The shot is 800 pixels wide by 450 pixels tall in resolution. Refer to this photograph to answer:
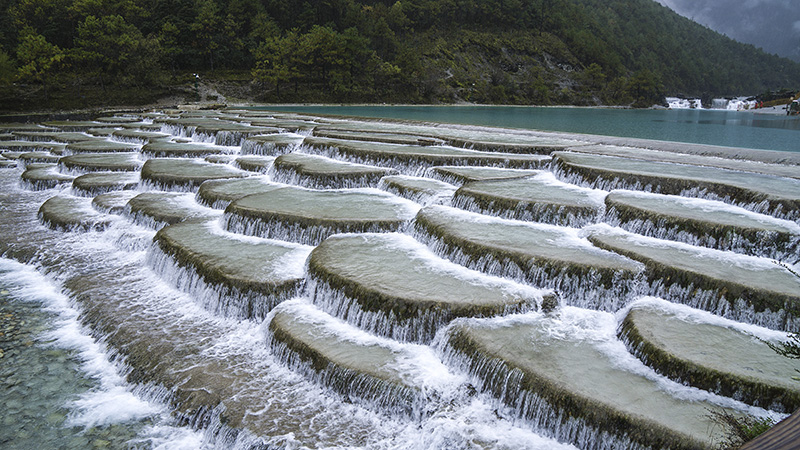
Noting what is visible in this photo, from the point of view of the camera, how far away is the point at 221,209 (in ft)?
30.2

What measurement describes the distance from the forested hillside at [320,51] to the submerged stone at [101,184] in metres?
26.6

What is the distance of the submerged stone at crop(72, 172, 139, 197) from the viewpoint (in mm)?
11211

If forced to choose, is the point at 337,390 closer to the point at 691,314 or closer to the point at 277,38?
the point at 691,314

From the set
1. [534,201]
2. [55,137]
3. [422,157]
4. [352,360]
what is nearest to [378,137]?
[422,157]

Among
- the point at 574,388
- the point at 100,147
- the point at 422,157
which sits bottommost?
the point at 574,388

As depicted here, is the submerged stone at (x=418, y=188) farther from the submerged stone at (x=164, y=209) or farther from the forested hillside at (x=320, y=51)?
the forested hillside at (x=320, y=51)

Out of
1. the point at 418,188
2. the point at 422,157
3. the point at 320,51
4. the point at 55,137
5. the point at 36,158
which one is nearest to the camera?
the point at 418,188

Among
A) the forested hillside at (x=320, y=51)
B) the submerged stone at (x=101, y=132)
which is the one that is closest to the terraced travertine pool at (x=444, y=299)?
the submerged stone at (x=101, y=132)

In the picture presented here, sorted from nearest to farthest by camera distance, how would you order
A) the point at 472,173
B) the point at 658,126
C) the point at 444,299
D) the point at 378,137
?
the point at 444,299, the point at 472,173, the point at 378,137, the point at 658,126

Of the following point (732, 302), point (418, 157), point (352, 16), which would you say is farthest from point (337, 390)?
point (352, 16)

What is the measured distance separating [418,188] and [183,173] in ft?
18.4

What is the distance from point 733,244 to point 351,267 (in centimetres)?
475

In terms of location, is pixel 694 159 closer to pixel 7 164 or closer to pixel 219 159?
pixel 219 159

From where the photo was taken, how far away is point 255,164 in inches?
469
